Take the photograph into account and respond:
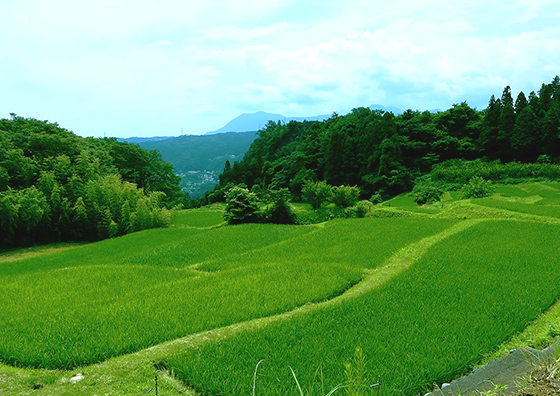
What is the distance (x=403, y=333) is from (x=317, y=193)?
1803 cm

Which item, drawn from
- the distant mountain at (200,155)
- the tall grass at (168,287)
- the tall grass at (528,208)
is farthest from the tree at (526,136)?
the distant mountain at (200,155)

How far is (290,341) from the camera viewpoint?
5.32 metres

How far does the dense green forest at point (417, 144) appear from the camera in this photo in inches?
1080

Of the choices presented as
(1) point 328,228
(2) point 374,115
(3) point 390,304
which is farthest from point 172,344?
(2) point 374,115

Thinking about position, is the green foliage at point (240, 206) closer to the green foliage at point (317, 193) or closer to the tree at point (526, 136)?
the green foliage at point (317, 193)

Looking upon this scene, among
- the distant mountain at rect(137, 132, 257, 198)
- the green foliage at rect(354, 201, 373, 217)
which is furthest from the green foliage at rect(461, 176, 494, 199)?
the distant mountain at rect(137, 132, 257, 198)

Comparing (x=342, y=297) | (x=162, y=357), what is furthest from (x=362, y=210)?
(x=162, y=357)

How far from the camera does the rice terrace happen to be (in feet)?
14.9

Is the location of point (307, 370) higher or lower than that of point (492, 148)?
lower

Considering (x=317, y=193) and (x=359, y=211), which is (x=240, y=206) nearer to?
(x=359, y=211)

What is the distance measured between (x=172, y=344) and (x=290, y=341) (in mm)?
1577

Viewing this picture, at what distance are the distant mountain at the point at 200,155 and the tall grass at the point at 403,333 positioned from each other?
77559 mm

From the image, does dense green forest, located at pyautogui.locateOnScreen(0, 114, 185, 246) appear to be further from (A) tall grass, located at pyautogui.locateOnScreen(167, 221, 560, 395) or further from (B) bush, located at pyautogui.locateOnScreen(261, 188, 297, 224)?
(A) tall grass, located at pyautogui.locateOnScreen(167, 221, 560, 395)

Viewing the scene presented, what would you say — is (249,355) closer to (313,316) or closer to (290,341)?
(290,341)
